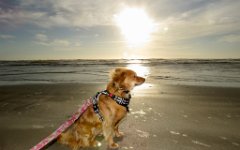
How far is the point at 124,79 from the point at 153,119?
8.35ft

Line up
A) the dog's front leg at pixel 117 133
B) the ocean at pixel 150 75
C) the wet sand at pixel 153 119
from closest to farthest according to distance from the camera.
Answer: the wet sand at pixel 153 119
the dog's front leg at pixel 117 133
the ocean at pixel 150 75

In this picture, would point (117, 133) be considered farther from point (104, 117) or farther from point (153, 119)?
point (153, 119)

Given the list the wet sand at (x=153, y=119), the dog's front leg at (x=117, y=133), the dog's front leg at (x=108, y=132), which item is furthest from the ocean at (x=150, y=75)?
the dog's front leg at (x=108, y=132)

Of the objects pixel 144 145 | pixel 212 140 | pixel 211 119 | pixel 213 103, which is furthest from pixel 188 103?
pixel 144 145

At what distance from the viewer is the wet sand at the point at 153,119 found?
5160mm

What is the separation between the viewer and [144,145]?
198 inches

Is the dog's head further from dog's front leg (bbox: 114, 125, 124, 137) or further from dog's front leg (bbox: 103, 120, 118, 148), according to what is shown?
dog's front leg (bbox: 114, 125, 124, 137)

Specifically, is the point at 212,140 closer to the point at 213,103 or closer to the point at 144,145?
the point at 144,145

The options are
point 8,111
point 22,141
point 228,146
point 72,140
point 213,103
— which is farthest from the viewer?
point 213,103

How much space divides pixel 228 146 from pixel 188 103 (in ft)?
12.0

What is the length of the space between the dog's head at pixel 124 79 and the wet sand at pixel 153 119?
1.41 meters

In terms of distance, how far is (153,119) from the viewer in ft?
22.0

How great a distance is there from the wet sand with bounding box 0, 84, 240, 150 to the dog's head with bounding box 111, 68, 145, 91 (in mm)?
1413

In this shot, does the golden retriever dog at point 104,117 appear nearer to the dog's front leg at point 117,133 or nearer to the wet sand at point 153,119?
the wet sand at point 153,119
